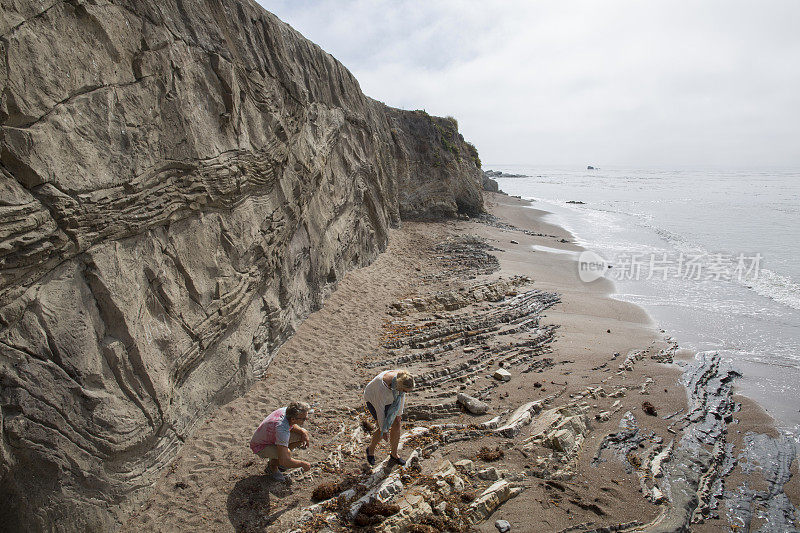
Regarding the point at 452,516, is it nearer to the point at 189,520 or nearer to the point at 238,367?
the point at 189,520

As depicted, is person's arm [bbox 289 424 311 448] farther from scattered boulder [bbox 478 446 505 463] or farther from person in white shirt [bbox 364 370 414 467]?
scattered boulder [bbox 478 446 505 463]

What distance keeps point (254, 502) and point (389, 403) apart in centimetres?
176

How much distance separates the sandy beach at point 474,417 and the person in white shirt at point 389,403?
0.29m

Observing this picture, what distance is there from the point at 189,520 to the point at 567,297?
11098 millimetres

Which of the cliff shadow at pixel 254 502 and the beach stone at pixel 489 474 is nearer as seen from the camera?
the cliff shadow at pixel 254 502

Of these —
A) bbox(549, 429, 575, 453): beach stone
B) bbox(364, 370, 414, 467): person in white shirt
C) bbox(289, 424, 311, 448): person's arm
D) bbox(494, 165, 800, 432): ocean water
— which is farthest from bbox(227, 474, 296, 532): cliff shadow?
bbox(494, 165, 800, 432): ocean water

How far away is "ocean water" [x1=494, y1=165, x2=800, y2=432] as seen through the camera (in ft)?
30.3

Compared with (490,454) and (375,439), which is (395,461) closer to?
(375,439)

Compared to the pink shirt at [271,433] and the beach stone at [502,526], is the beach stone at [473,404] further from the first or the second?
the pink shirt at [271,433]

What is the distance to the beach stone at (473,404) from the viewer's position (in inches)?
261

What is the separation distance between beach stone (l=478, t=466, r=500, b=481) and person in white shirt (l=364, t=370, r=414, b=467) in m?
0.90

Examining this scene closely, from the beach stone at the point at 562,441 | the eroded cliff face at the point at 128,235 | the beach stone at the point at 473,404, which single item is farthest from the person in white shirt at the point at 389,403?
the eroded cliff face at the point at 128,235

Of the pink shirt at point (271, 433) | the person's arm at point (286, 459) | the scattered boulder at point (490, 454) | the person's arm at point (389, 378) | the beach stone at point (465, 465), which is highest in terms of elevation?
the person's arm at point (389, 378)

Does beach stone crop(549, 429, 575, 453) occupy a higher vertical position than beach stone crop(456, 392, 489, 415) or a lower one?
higher
